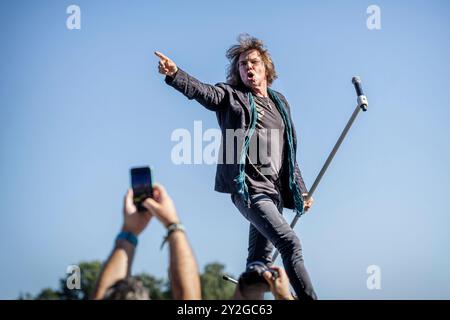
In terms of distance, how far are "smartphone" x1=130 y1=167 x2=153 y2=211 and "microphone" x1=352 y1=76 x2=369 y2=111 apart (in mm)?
3226

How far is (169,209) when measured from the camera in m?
3.47

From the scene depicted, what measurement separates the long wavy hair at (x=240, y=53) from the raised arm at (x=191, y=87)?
1.55 feet

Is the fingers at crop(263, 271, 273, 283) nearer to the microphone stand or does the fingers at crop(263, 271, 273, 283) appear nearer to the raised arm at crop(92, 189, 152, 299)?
the raised arm at crop(92, 189, 152, 299)

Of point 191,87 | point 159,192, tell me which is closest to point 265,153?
point 191,87

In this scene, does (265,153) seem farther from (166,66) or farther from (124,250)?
(124,250)

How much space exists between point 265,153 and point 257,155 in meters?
0.08

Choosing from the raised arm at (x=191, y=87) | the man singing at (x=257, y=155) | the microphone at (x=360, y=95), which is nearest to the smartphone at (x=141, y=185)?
the man singing at (x=257, y=155)

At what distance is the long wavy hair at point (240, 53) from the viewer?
6.96 metres
